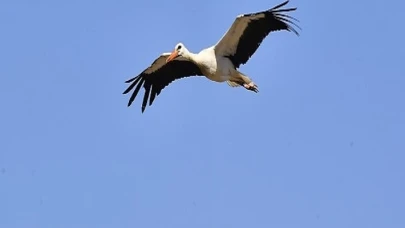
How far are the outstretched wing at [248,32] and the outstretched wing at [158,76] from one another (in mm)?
1189

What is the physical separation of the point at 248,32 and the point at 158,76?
8.53 feet

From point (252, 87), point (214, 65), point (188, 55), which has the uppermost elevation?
point (188, 55)

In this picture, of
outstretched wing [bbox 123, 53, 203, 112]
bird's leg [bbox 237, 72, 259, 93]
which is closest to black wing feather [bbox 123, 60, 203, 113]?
outstretched wing [bbox 123, 53, 203, 112]

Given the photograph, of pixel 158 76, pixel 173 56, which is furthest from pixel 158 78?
pixel 173 56

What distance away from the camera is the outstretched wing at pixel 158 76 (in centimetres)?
2314

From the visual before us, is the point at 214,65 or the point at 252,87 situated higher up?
the point at 214,65

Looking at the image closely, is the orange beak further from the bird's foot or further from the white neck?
the bird's foot

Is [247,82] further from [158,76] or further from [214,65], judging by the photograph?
[158,76]

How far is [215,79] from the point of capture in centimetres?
2195

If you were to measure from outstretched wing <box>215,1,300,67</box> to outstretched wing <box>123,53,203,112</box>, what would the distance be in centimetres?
119

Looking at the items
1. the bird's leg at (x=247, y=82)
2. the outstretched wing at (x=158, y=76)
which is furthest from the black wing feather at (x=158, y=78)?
the bird's leg at (x=247, y=82)

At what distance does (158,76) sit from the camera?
2353 centimetres

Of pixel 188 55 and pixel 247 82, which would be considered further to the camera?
pixel 188 55

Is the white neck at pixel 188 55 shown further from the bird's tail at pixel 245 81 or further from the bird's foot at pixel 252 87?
the bird's foot at pixel 252 87
